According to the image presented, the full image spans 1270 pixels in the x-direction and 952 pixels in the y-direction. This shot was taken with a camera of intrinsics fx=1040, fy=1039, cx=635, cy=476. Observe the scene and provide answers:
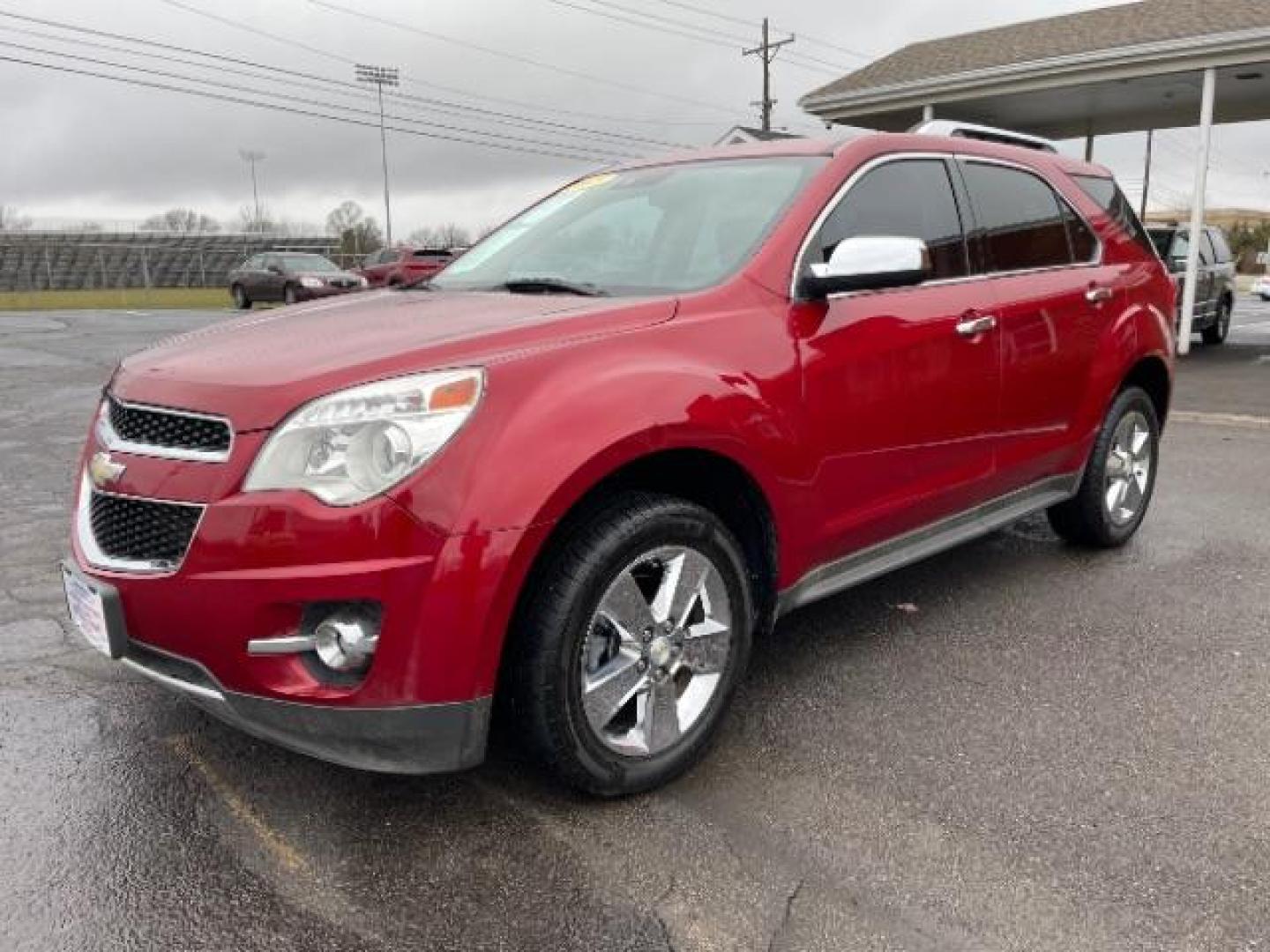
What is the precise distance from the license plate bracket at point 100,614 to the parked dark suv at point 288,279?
2305cm

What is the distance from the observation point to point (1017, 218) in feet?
13.5

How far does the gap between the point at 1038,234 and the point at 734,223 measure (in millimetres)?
1604

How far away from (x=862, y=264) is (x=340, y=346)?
1485mm

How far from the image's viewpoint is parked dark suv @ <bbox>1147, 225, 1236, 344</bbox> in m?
13.9

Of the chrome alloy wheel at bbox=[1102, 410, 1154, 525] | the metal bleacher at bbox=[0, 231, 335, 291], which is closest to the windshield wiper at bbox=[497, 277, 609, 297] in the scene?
the chrome alloy wheel at bbox=[1102, 410, 1154, 525]

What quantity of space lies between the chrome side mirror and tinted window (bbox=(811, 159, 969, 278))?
0.19 meters

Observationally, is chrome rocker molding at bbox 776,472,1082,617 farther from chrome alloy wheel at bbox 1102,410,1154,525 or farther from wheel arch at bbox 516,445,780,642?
chrome alloy wheel at bbox 1102,410,1154,525

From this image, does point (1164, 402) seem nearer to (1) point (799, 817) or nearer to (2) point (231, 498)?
(1) point (799, 817)

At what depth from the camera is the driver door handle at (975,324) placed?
11.8 ft

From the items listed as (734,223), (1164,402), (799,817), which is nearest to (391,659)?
(799,817)

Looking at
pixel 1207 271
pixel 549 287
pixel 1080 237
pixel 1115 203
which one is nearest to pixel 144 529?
pixel 549 287

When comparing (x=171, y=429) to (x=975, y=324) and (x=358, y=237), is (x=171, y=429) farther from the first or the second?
(x=358, y=237)

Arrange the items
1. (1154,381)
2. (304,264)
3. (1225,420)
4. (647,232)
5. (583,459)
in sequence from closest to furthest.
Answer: (583,459)
(647,232)
(1154,381)
(1225,420)
(304,264)

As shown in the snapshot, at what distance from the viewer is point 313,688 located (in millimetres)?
2326
